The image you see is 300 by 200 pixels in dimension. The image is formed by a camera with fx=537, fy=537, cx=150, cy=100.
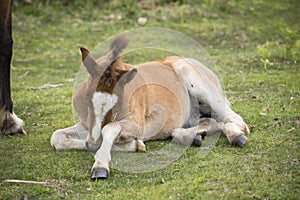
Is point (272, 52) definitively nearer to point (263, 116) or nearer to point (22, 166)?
point (263, 116)

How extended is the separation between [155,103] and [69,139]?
0.96m

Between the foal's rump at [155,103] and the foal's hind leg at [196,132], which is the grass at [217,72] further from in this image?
the foal's rump at [155,103]

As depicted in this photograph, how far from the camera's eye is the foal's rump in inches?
203

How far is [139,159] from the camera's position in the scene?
511 cm

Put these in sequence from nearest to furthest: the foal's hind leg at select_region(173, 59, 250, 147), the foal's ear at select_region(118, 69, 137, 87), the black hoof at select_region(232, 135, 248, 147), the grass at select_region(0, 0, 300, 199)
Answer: the grass at select_region(0, 0, 300, 199) < the foal's ear at select_region(118, 69, 137, 87) < the black hoof at select_region(232, 135, 248, 147) < the foal's hind leg at select_region(173, 59, 250, 147)

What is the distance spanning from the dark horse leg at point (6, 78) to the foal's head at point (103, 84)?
5.79 ft

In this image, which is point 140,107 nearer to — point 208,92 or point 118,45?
point 118,45

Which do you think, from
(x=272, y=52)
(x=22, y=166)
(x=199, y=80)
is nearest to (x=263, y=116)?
(x=199, y=80)

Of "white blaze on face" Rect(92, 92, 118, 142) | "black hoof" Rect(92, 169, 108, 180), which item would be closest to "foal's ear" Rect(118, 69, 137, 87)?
"white blaze on face" Rect(92, 92, 118, 142)

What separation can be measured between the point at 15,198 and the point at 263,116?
10.9ft

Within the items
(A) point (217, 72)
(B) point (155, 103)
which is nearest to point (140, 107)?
(B) point (155, 103)

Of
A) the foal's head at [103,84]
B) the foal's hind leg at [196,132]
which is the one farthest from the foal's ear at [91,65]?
the foal's hind leg at [196,132]

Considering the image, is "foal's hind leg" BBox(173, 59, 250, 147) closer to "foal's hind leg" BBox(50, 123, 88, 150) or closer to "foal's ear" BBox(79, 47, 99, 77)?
"foal's hind leg" BBox(50, 123, 88, 150)

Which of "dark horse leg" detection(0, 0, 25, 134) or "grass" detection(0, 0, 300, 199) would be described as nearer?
"grass" detection(0, 0, 300, 199)
